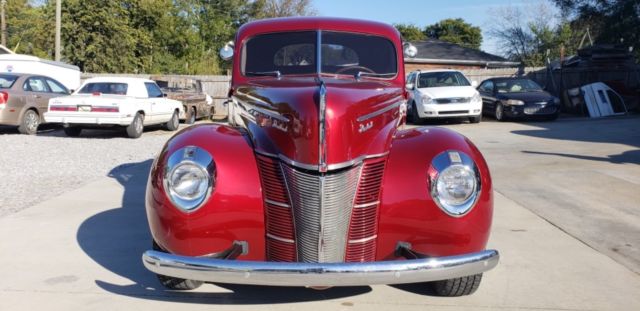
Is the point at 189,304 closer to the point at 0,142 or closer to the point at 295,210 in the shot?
the point at 295,210

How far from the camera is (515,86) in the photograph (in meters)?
19.8

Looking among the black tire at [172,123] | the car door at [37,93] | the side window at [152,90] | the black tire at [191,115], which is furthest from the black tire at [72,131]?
the black tire at [191,115]

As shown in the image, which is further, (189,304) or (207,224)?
(189,304)

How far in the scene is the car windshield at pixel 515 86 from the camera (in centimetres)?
1967

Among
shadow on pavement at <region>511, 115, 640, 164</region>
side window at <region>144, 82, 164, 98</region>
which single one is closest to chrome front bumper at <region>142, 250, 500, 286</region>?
shadow on pavement at <region>511, 115, 640, 164</region>

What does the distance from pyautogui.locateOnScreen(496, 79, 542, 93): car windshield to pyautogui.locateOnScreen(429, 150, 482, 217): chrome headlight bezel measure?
16888 mm

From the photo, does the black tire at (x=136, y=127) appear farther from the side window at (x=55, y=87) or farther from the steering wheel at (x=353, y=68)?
the steering wheel at (x=353, y=68)

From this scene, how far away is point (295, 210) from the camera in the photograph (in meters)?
3.54

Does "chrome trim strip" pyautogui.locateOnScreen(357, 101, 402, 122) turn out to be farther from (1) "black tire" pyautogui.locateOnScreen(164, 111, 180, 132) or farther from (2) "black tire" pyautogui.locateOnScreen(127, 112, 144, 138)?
(1) "black tire" pyautogui.locateOnScreen(164, 111, 180, 132)

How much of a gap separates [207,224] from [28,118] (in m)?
12.8

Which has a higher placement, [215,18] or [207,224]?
[215,18]

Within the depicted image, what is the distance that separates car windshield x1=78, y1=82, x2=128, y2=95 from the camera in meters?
14.4

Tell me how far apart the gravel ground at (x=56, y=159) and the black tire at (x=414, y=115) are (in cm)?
713

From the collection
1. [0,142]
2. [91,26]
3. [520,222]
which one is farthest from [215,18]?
[520,222]
